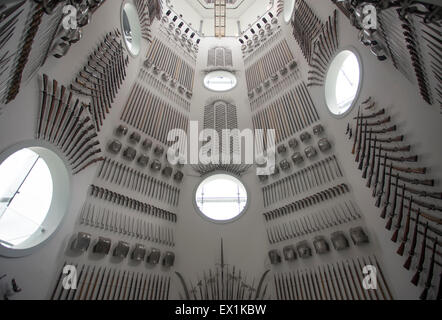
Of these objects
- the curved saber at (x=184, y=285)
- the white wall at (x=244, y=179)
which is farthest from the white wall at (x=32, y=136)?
the curved saber at (x=184, y=285)

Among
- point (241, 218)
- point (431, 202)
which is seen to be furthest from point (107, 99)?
point (431, 202)

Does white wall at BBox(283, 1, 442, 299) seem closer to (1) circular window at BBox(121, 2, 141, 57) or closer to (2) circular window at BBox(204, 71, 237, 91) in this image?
(2) circular window at BBox(204, 71, 237, 91)

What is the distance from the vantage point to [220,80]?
31.4 ft

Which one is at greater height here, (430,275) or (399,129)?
(399,129)

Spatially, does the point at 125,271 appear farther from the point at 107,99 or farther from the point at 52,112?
the point at 107,99

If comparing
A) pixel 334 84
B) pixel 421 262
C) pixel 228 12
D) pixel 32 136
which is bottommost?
pixel 421 262

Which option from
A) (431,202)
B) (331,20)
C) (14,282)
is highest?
(331,20)

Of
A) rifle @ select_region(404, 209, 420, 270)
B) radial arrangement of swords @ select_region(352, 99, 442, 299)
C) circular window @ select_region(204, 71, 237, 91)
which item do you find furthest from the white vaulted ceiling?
rifle @ select_region(404, 209, 420, 270)

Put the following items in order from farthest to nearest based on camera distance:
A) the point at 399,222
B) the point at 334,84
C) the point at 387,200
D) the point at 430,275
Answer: the point at 334,84 < the point at 387,200 < the point at 399,222 < the point at 430,275

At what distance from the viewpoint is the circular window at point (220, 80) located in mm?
9234

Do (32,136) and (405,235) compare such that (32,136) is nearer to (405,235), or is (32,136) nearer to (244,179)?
(244,179)

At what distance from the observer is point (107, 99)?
18.5ft

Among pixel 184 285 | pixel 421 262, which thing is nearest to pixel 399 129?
pixel 421 262
